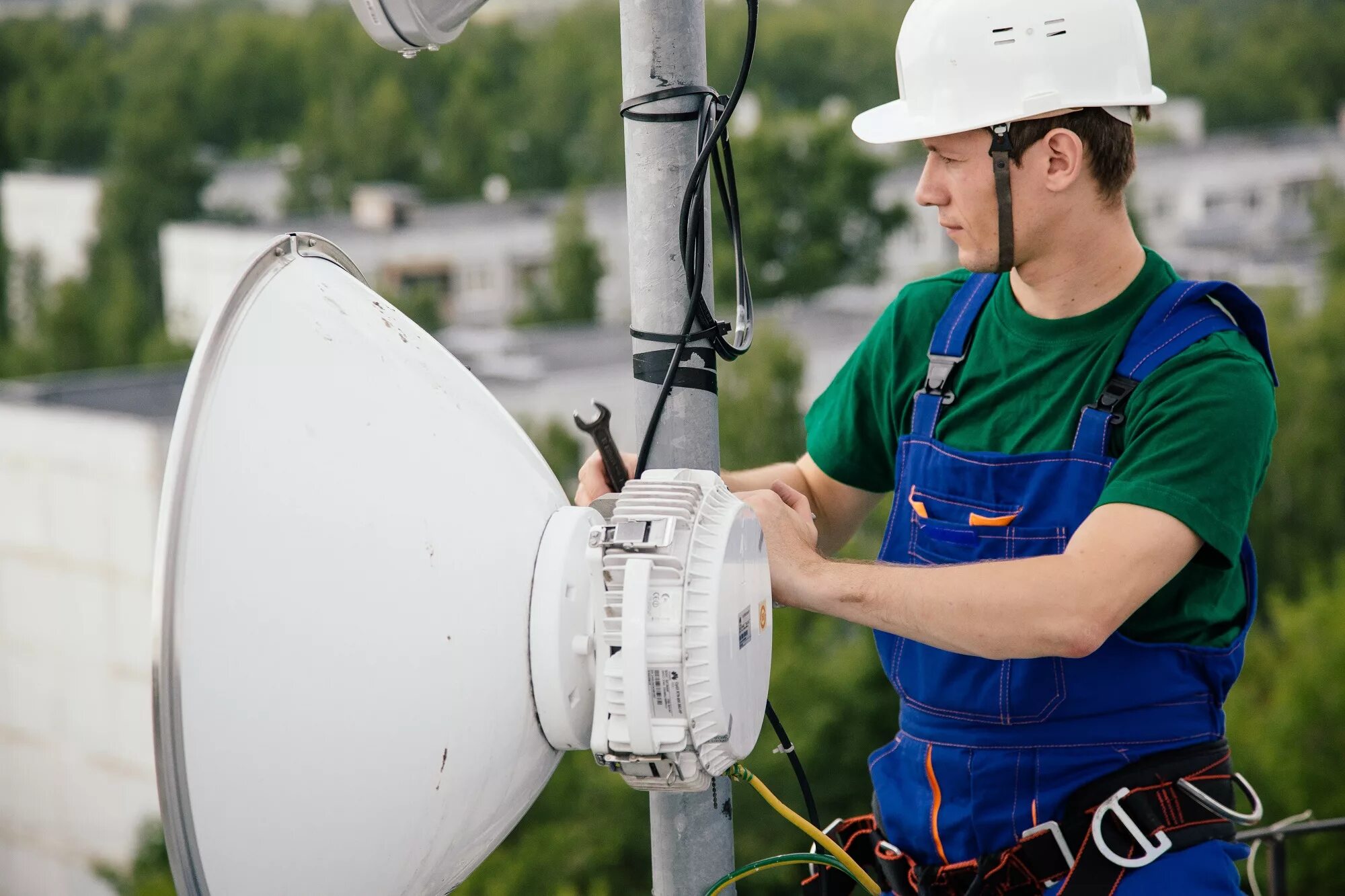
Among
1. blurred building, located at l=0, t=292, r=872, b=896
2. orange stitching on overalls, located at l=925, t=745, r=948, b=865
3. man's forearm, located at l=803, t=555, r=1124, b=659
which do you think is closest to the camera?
man's forearm, located at l=803, t=555, r=1124, b=659

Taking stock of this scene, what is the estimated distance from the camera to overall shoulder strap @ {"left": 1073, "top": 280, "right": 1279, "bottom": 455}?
193cm

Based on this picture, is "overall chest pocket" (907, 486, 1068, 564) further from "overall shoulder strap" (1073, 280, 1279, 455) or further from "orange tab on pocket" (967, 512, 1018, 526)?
"overall shoulder strap" (1073, 280, 1279, 455)

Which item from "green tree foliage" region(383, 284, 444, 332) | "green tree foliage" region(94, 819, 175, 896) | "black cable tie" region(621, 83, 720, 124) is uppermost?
"black cable tie" region(621, 83, 720, 124)

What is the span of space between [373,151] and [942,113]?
51.7 meters

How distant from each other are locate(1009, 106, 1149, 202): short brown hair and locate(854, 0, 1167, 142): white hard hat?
2cm

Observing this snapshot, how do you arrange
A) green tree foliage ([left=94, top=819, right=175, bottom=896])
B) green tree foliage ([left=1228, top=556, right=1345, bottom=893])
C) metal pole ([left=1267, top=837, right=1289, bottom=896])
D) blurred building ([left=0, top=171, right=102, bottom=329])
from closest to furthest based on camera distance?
metal pole ([left=1267, top=837, right=1289, bottom=896]) < green tree foliage ([left=1228, top=556, right=1345, bottom=893]) < green tree foliage ([left=94, top=819, right=175, bottom=896]) < blurred building ([left=0, top=171, right=102, bottom=329])

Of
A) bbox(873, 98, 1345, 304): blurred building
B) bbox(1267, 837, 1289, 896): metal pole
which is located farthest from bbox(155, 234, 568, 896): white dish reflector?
bbox(873, 98, 1345, 304): blurred building

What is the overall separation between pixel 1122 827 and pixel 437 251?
40326 millimetres

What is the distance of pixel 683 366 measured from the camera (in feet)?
6.41

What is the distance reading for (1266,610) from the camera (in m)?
29.1

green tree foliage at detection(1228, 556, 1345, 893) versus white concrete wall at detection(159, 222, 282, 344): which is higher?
white concrete wall at detection(159, 222, 282, 344)

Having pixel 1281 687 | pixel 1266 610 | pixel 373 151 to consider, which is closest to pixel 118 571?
pixel 1281 687

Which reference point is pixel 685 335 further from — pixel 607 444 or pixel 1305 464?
pixel 1305 464

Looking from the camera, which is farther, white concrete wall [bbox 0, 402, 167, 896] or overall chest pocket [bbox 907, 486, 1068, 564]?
white concrete wall [bbox 0, 402, 167, 896]
